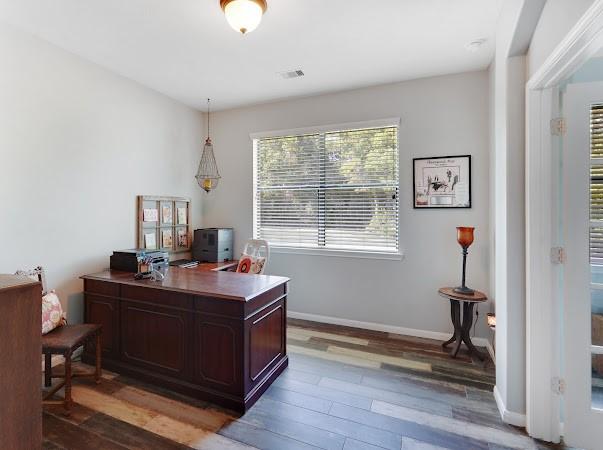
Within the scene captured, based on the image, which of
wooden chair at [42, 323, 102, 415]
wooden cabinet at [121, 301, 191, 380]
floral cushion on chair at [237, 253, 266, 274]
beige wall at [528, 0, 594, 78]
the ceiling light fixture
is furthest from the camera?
floral cushion on chair at [237, 253, 266, 274]

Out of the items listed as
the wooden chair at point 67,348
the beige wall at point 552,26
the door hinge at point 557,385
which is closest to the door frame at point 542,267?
the door hinge at point 557,385

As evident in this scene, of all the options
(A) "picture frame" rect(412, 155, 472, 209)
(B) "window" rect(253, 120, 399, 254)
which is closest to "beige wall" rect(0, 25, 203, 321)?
(B) "window" rect(253, 120, 399, 254)

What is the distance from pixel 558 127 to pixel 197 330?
8.78 ft

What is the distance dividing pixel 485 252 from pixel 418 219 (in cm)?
72

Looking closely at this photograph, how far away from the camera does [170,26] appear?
2.32 m

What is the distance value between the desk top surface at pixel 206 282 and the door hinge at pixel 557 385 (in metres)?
1.88

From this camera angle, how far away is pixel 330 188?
366 cm

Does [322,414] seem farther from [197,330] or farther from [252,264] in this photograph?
[252,264]

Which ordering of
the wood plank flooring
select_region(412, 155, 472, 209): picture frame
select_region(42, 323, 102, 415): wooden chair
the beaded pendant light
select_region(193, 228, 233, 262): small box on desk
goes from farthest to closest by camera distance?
the beaded pendant light → select_region(193, 228, 233, 262): small box on desk → select_region(412, 155, 472, 209): picture frame → select_region(42, 323, 102, 415): wooden chair → the wood plank flooring

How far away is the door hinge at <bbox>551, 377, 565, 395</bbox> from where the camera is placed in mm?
1754

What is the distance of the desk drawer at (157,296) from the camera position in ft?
7.36

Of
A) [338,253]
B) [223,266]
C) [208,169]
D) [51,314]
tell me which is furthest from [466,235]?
[51,314]

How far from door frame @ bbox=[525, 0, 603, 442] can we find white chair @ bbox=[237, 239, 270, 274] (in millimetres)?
2370

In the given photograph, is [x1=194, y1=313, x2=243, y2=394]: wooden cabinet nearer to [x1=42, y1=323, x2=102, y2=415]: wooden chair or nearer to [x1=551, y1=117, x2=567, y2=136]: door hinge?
[x1=42, y1=323, x2=102, y2=415]: wooden chair
